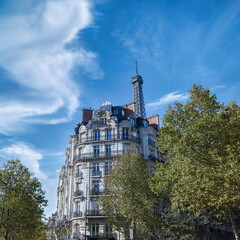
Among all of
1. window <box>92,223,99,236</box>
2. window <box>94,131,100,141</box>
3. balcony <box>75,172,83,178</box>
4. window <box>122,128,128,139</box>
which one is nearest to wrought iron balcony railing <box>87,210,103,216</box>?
window <box>92,223,99,236</box>

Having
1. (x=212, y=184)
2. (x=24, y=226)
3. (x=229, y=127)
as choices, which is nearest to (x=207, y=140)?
(x=229, y=127)

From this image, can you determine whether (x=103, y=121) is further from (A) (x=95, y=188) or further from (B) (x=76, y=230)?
(B) (x=76, y=230)

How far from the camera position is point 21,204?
90.3ft

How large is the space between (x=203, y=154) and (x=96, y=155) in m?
19.9

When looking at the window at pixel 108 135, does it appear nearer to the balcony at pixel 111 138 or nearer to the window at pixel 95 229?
the balcony at pixel 111 138

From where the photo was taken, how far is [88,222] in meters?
32.6

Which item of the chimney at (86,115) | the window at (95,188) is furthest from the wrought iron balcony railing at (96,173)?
the chimney at (86,115)

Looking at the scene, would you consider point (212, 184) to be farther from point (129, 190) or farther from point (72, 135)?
point (72, 135)

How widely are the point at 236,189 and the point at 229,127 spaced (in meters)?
4.06

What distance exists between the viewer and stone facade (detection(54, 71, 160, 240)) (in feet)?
107

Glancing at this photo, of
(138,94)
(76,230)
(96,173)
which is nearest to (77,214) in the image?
(76,230)

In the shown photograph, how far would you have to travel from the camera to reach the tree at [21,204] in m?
27.2

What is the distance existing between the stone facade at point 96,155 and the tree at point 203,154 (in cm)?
1214

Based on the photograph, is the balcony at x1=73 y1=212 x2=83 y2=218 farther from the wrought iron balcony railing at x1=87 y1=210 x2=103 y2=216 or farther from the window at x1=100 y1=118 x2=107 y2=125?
the window at x1=100 y1=118 x2=107 y2=125
